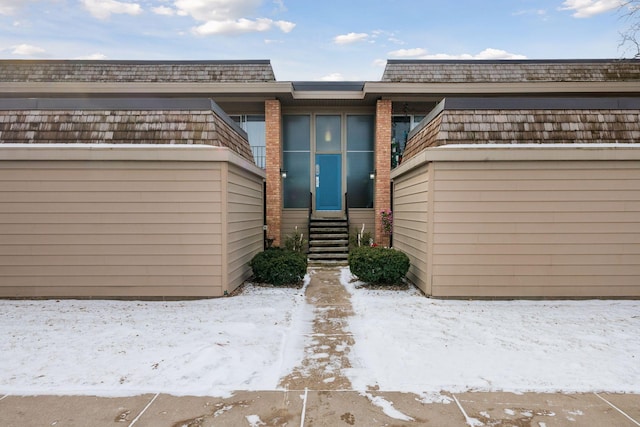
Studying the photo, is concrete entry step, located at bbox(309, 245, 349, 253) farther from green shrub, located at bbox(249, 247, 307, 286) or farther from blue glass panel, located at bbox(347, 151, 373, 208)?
green shrub, located at bbox(249, 247, 307, 286)

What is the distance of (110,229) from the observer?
6422 millimetres

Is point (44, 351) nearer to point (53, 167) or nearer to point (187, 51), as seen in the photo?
point (53, 167)

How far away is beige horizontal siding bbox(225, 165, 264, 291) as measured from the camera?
22.2 ft

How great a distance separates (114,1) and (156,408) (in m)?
14.2

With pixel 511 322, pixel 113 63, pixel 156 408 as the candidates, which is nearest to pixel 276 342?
pixel 156 408

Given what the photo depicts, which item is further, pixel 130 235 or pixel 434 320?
pixel 130 235

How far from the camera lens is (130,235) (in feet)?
21.1

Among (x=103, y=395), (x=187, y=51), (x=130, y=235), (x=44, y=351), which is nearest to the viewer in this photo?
(x=103, y=395)

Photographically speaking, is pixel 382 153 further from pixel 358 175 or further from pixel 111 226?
pixel 111 226

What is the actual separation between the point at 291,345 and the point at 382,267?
11.0 feet

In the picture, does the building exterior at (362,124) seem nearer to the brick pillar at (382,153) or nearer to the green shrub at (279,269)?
the brick pillar at (382,153)

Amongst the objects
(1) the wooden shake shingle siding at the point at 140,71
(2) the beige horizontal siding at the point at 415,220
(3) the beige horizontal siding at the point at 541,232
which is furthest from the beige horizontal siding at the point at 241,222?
(1) the wooden shake shingle siding at the point at 140,71

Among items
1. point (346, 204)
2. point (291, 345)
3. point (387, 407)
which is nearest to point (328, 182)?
point (346, 204)

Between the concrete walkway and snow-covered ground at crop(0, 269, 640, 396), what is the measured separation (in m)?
0.15
